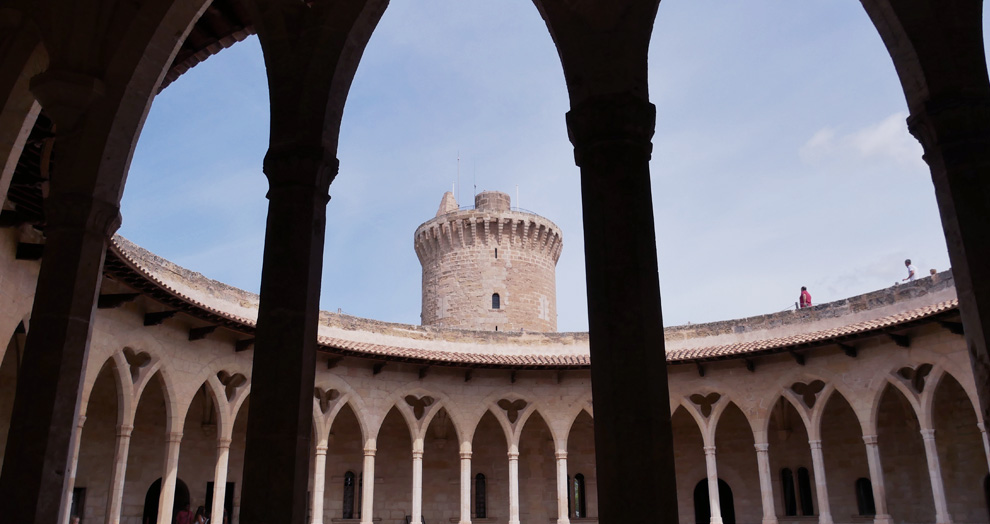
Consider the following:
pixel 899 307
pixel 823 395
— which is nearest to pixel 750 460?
pixel 823 395

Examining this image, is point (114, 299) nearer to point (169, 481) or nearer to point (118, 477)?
point (118, 477)

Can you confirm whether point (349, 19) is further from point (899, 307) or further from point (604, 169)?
point (899, 307)

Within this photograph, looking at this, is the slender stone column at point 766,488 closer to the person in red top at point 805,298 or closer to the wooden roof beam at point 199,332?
the person in red top at point 805,298

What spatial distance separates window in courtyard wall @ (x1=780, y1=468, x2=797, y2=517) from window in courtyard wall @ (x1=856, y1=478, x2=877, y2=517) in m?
2.06

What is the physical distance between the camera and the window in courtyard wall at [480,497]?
27.8 metres

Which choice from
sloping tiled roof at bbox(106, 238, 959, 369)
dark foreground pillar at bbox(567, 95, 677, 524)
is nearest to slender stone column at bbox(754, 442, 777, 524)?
sloping tiled roof at bbox(106, 238, 959, 369)

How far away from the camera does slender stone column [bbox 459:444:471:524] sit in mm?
23578

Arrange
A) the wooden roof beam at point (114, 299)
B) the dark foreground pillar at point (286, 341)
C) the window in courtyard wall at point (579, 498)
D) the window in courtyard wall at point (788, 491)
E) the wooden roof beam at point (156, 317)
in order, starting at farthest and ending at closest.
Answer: the window in courtyard wall at point (579, 498) → the window in courtyard wall at point (788, 491) → the wooden roof beam at point (156, 317) → the wooden roof beam at point (114, 299) → the dark foreground pillar at point (286, 341)

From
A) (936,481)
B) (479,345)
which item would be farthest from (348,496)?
(936,481)

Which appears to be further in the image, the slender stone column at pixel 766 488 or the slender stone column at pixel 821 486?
the slender stone column at pixel 766 488

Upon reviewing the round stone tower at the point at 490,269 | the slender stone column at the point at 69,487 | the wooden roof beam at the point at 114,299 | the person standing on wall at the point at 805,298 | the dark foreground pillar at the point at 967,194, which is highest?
the round stone tower at the point at 490,269

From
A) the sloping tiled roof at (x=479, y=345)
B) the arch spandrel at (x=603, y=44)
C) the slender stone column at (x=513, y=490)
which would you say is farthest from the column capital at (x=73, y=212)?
the slender stone column at (x=513, y=490)

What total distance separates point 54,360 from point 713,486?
2014 centimetres

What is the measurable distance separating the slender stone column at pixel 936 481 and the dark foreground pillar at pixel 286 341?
59.1 ft
